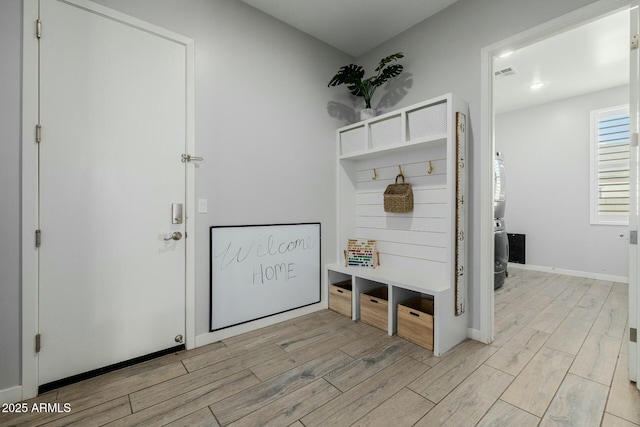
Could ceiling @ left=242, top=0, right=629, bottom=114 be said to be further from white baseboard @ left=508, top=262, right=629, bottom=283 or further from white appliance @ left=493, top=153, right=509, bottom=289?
white baseboard @ left=508, top=262, right=629, bottom=283

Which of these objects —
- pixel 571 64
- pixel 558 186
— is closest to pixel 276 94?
pixel 571 64

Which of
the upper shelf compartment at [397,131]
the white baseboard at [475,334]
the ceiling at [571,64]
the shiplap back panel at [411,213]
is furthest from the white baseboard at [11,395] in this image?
the ceiling at [571,64]

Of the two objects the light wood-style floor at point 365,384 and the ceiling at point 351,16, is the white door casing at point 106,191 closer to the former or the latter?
the light wood-style floor at point 365,384

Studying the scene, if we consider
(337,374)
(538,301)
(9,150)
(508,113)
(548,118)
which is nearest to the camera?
(9,150)

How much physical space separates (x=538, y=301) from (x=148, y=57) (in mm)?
4355

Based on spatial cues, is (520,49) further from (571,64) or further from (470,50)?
(571,64)

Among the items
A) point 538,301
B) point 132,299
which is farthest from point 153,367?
point 538,301

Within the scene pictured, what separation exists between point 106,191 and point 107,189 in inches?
0.5

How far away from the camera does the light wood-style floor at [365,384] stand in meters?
1.43

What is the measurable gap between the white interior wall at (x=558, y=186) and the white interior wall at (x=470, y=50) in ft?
11.2

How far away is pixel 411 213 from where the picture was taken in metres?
2.66

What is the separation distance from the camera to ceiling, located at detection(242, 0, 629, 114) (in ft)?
7.98

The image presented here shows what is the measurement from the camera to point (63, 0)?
1.66 meters

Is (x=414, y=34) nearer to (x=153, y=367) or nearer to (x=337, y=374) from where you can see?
(x=337, y=374)
